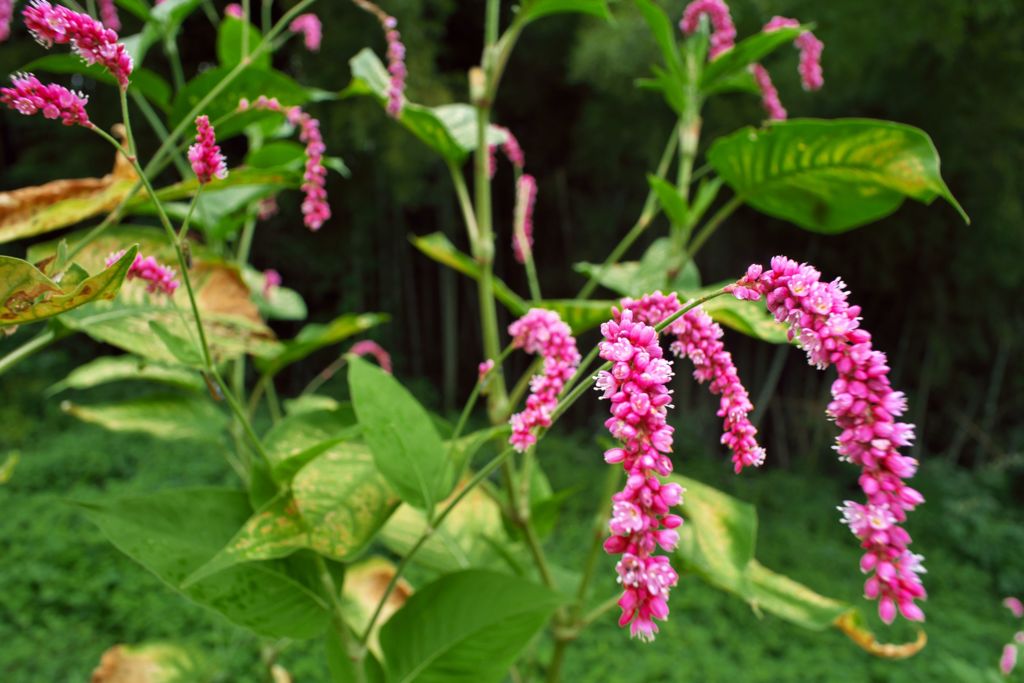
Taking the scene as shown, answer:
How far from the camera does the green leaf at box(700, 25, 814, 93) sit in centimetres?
67

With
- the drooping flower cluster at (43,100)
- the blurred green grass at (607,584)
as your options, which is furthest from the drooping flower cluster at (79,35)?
the blurred green grass at (607,584)

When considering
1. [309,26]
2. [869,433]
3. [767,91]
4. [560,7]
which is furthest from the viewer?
[309,26]

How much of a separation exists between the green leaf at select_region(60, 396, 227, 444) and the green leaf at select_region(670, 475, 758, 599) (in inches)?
20.1

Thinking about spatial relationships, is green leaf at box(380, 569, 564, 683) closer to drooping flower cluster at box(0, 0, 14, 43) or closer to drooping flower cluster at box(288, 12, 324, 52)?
drooping flower cluster at box(0, 0, 14, 43)

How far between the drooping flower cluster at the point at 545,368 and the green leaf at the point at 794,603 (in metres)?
0.33

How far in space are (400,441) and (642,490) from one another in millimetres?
231

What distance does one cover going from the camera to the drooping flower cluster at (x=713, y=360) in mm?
344

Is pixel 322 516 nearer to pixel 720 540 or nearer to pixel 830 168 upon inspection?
pixel 720 540

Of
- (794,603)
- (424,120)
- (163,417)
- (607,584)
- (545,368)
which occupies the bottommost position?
(607,584)

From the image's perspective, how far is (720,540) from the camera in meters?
0.67

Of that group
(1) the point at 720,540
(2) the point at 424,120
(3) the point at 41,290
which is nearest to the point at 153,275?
(3) the point at 41,290

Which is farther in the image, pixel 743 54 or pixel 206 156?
A: pixel 743 54

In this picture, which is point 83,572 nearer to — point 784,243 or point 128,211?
point 128,211

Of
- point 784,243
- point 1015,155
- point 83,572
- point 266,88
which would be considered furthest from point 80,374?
point 784,243
